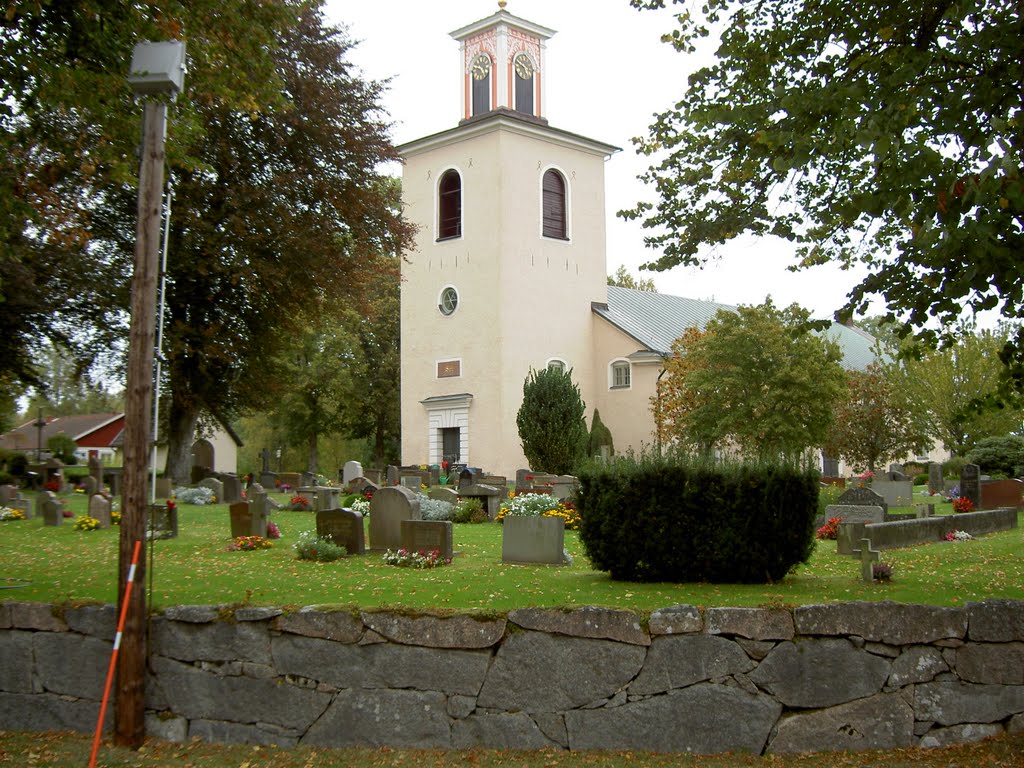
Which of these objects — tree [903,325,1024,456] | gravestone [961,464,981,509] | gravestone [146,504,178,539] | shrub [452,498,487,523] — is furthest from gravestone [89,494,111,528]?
tree [903,325,1024,456]

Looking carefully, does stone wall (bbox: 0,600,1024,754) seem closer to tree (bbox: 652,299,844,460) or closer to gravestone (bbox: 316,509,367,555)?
gravestone (bbox: 316,509,367,555)

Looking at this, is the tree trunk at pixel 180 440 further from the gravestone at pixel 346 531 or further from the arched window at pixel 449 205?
the gravestone at pixel 346 531

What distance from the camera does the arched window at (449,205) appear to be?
40719mm

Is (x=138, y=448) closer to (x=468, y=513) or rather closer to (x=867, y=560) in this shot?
(x=867, y=560)

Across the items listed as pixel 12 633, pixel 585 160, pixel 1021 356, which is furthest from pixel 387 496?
pixel 585 160

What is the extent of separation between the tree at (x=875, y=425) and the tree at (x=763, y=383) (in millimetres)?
10325

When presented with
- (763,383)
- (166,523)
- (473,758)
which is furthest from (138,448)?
(763,383)

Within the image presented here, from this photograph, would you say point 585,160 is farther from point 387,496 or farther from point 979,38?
point 979,38

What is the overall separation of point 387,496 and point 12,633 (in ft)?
17.5

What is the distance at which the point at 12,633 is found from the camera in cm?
891

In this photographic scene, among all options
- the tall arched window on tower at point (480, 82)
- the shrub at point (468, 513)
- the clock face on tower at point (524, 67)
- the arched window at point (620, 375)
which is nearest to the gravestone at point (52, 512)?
the shrub at point (468, 513)

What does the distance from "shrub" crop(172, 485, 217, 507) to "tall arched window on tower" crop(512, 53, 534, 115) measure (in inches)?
894

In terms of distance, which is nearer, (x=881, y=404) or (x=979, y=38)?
(x=979, y=38)

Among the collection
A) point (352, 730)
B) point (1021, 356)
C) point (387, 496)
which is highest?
point (1021, 356)
